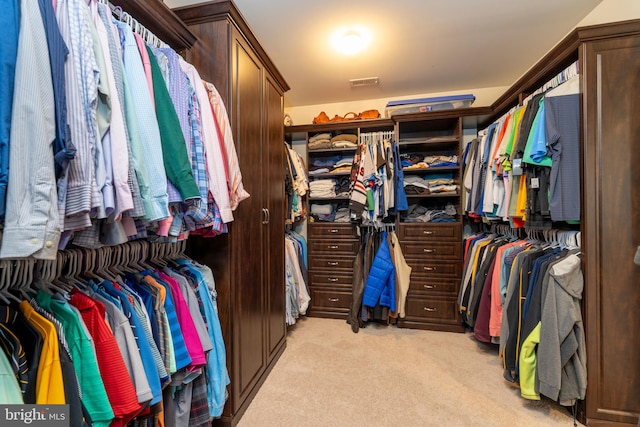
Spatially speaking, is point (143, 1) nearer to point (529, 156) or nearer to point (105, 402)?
point (105, 402)

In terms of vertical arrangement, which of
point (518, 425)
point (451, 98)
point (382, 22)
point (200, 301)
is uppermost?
point (382, 22)

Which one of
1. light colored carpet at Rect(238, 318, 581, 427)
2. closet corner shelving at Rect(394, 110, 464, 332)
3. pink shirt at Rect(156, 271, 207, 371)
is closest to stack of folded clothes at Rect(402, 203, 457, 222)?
closet corner shelving at Rect(394, 110, 464, 332)

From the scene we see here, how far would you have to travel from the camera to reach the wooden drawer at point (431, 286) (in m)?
2.67

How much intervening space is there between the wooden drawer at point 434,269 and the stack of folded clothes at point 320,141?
1430mm

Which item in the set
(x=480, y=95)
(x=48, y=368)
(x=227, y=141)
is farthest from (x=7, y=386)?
(x=480, y=95)

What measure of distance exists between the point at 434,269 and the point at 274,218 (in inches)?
63.8

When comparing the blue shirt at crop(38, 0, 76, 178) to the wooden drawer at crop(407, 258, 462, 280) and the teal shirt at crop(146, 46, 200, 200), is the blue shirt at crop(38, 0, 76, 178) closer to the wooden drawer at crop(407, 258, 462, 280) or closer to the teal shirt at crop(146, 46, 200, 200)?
the teal shirt at crop(146, 46, 200, 200)

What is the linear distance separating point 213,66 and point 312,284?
86.6 inches

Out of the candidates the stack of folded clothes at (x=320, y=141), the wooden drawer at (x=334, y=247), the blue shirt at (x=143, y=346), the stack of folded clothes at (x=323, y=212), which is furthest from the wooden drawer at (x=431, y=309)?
the blue shirt at (x=143, y=346)

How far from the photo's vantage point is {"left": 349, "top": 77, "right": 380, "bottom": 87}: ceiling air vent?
2.71 m

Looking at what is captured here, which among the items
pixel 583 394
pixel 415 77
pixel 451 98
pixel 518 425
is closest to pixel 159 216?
pixel 518 425

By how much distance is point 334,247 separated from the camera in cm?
296

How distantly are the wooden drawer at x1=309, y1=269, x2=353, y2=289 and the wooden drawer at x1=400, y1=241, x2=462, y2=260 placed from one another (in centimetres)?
62

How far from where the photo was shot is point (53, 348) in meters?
0.70
